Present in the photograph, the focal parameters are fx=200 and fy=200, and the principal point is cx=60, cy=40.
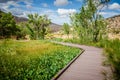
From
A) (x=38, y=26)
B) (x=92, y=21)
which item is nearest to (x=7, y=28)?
(x=38, y=26)

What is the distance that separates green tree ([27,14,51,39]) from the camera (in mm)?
74375

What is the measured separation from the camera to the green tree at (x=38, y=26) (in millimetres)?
74375

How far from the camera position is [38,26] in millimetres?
76750

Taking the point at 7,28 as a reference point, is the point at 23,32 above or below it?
below

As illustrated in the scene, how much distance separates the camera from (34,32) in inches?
2936

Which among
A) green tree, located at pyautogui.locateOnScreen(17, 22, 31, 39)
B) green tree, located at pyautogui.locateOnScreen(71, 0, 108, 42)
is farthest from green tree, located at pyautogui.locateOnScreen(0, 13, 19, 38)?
green tree, located at pyautogui.locateOnScreen(71, 0, 108, 42)

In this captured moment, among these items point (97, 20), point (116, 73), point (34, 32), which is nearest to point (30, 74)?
point (116, 73)

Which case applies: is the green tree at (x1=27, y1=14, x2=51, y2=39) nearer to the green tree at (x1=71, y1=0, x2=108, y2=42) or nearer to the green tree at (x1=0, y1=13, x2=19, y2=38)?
the green tree at (x1=0, y1=13, x2=19, y2=38)

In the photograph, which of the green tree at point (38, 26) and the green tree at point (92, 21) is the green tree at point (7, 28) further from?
the green tree at point (92, 21)

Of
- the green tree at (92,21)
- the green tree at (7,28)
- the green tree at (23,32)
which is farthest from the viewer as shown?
the green tree at (23,32)

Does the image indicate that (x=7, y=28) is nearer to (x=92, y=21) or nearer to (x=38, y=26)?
(x=38, y=26)

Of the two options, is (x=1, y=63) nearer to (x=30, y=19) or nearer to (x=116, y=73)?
(x=116, y=73)

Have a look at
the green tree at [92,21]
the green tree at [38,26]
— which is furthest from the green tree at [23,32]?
the green tree at [92,21]

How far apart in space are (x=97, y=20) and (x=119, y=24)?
384ft
